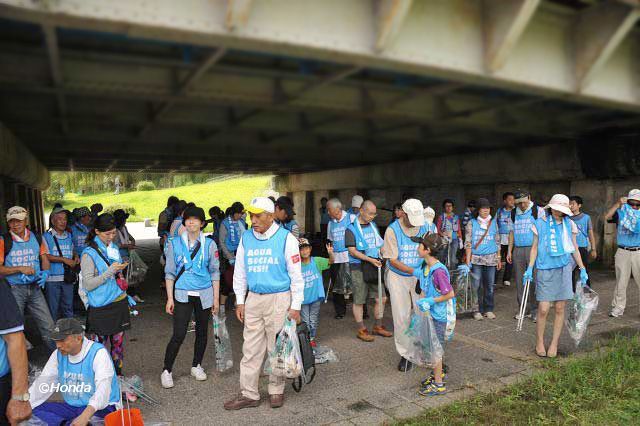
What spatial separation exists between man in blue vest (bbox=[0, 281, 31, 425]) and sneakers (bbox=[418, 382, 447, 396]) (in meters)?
3.35

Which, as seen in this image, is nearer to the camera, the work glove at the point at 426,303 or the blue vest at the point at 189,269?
the work glove at the point at 426,303

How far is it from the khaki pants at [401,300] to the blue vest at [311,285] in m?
0.85

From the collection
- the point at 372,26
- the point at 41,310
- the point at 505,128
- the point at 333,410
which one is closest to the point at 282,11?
the point at 372,26

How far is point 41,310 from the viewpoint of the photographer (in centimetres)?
554

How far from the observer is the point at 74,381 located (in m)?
3.46

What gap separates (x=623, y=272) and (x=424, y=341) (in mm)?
4576

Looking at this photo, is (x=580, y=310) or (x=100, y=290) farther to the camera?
(x=580, y=310)

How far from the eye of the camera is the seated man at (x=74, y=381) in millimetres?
3379

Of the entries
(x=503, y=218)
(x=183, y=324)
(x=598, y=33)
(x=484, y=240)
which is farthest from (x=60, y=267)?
(x=598, y=33)

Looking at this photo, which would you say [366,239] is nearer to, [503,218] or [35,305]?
[503,218]

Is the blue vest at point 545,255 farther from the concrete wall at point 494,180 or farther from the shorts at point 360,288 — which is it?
the concrete wall at point 494,180

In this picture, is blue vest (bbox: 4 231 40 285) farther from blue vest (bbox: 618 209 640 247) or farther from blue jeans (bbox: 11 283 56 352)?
blue vest (bbox: 618 209 640 247)

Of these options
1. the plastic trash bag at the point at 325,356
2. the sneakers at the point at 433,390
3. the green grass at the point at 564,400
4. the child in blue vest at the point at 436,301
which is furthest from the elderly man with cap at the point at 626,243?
the plastic trash bag at the point at 325,356

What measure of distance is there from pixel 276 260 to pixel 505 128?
8.29 m
